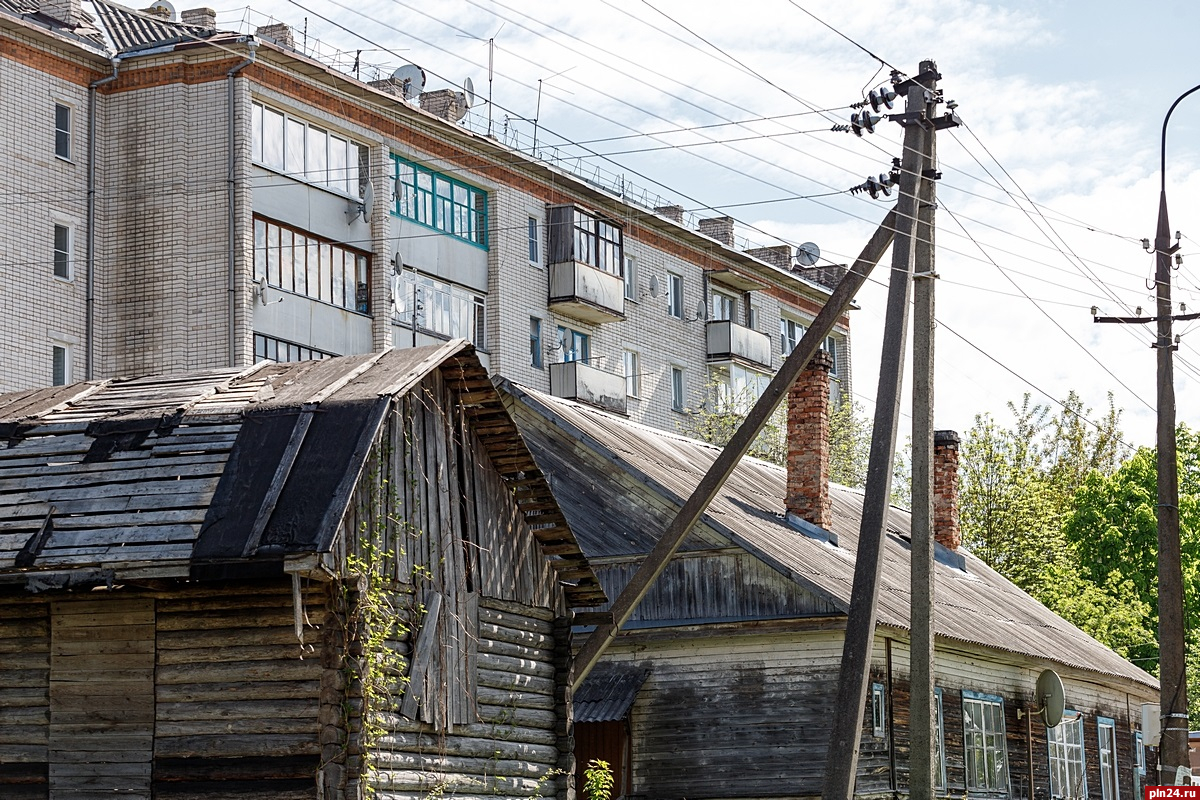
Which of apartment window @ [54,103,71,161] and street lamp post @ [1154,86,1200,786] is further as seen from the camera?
apartment window @ [54,103,71,161]

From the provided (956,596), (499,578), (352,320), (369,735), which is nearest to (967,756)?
(956,596)

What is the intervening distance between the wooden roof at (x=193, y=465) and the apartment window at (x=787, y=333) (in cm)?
4794

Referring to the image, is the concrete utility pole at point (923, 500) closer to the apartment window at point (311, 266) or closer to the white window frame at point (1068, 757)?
the white window frame at point (1068, 757)

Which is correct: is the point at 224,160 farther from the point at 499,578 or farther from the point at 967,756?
the point at 499,578

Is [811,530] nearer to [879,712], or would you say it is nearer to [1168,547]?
[879,712]

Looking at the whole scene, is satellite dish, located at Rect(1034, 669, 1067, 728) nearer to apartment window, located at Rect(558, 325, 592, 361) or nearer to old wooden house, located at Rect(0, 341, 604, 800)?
old wooden house, located at Rect(0, 341, 604, 800)

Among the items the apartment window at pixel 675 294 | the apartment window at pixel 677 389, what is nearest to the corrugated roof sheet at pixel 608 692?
the apartment window at pixel 677 389

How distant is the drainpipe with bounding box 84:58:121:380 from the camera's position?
38.0 metres

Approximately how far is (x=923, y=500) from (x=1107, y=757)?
48.3 ft

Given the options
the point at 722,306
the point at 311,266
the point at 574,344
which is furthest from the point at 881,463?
the point at 722,306

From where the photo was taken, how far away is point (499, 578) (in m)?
16.5

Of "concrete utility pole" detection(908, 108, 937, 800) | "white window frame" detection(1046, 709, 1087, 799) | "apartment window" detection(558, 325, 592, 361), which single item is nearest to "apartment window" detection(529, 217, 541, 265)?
"apartment window" detection(558, 325, 592, 361)

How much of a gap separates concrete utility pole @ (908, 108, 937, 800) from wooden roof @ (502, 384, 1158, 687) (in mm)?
3534

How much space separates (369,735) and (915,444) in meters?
7.34
